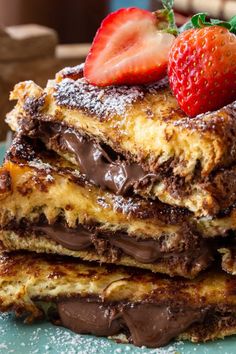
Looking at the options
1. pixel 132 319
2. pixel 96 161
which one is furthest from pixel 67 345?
pixel 96 161

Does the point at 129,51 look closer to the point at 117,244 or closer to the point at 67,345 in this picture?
the point at 117,244

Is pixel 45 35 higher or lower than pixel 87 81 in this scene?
lower

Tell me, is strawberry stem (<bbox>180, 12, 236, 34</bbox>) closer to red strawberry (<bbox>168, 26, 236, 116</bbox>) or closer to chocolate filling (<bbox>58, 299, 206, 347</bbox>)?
red strawberry (<bbox>168, 26, 236, 116</bbox>)

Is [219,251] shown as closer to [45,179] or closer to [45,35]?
[45,179]

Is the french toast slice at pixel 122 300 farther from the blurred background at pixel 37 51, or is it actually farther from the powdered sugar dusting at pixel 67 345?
the blurred background at pixel 37 51

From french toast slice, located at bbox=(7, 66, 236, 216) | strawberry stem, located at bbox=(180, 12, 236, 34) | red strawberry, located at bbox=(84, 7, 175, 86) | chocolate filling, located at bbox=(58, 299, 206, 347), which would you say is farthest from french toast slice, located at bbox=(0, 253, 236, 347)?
strawberry stem, located at bbox=(180, 12, 236, 34)

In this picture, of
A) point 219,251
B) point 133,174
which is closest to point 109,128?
point 133,174

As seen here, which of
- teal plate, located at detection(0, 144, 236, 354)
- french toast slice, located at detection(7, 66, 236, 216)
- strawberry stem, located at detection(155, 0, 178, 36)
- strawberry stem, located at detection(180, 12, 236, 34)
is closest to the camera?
french toast slice, located at detection(7, 66, 236, 216)
